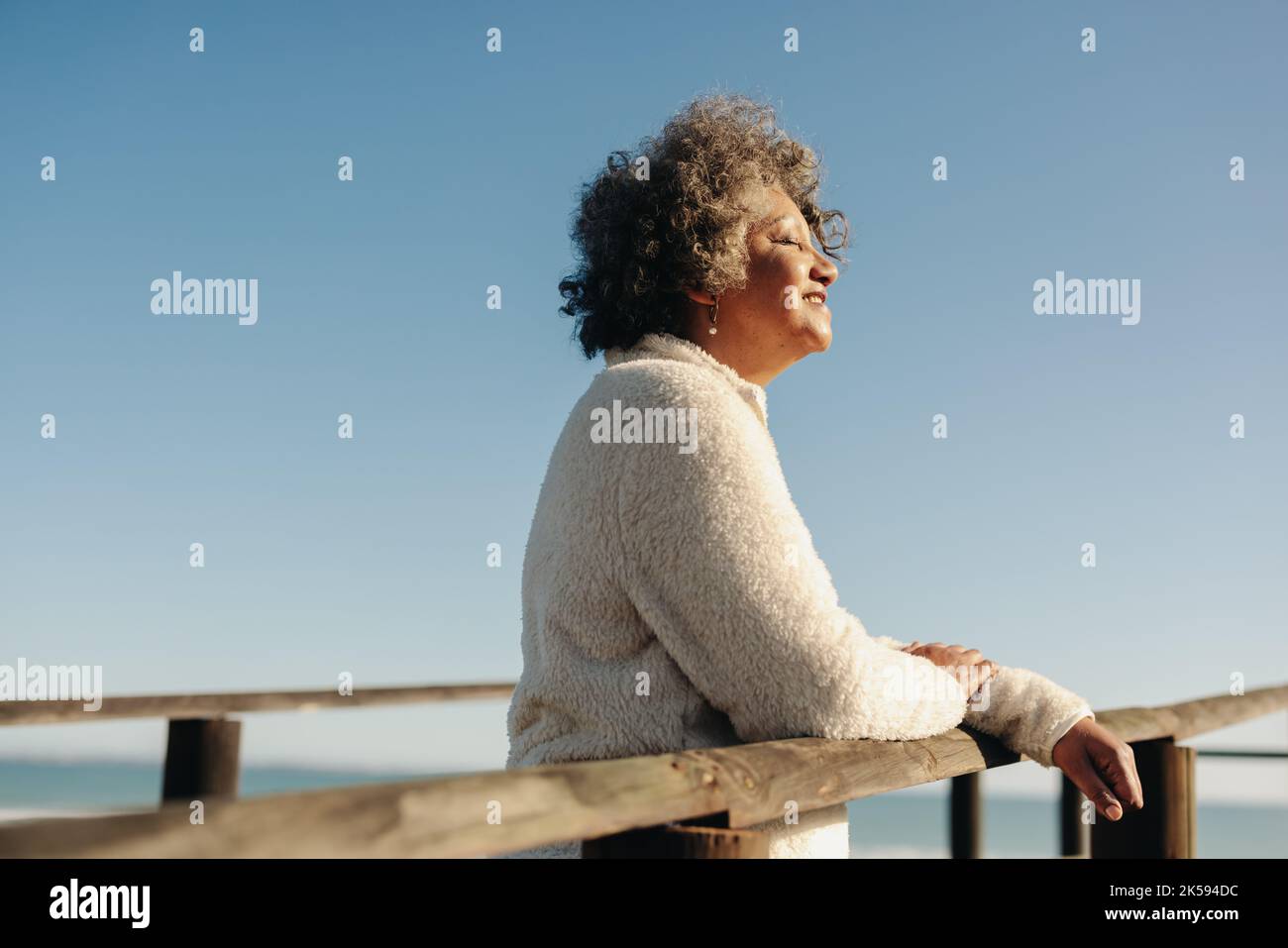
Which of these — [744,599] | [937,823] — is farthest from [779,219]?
[937,823]

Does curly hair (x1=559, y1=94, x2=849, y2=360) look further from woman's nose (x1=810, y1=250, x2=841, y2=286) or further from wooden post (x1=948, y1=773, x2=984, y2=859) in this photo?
wooden post (x1=948, y1=773, x2=984, y2=859)

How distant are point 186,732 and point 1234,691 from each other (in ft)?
9.16

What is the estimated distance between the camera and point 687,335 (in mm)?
1997

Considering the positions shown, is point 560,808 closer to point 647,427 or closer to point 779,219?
point 647,427

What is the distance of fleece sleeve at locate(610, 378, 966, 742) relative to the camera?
142 cm

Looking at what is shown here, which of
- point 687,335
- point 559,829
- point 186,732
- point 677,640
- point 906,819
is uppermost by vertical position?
point 687,335

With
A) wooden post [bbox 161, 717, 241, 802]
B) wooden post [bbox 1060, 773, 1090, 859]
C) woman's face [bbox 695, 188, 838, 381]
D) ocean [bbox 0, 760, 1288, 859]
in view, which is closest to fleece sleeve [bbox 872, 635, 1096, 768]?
woman's face [bbox 695, 188, 838, 381]

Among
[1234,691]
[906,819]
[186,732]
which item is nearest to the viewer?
[186,732]
